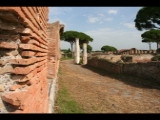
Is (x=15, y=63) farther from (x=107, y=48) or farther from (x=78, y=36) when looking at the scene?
(x=107, y=48)

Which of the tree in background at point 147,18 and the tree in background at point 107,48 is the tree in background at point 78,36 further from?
the tree in background at point 107,48

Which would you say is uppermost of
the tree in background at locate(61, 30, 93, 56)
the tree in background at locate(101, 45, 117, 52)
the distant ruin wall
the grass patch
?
the tree in background at locate(61, 30, 93, 56)

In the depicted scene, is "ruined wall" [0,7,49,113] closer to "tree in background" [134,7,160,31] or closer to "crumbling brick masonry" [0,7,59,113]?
"crumbling brick masonry" [0,7,59,113]

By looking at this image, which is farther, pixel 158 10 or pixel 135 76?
pixel 158 10

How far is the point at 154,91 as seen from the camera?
34.1 feet

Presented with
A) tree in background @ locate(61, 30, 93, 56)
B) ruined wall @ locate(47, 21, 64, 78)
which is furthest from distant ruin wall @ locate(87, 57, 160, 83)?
tree in background @ locate(61, 30, 93, 56)

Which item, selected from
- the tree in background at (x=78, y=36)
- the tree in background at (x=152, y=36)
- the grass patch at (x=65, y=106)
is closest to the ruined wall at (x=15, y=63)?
the grass patch at (x=65, y=106)

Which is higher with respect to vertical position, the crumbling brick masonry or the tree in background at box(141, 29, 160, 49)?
the tree in background at box(141, 29, 160, 49)

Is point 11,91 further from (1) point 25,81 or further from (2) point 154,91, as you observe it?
(2) point 154,91

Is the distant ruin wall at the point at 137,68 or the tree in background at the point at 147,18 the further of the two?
the tree in background at the point at 147,18

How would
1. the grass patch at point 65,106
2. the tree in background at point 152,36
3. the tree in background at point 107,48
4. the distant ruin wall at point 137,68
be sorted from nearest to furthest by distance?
the grass patch at point 65,106, the distant ruin wall at point 137,68, the tree in background at point 152,36, the tree in background at point 107,48

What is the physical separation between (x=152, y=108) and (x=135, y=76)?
7.40m

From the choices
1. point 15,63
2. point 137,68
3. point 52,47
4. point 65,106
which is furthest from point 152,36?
point 15,63
